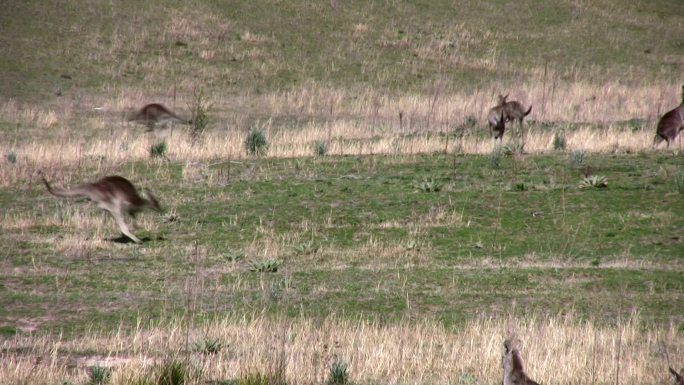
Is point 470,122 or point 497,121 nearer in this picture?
point 497,121

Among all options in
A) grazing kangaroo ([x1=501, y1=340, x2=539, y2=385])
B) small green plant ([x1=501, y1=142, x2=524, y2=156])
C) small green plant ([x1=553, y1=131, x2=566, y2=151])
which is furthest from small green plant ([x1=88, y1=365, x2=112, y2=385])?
small green plant ([x1=553, y1=131, x2=566, y2=151])

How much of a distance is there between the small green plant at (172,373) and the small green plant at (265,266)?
5.49 meters

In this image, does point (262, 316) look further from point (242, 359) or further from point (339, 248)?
point (339, 248)

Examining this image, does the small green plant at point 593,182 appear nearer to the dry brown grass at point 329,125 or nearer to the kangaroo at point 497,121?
the dry brown grass at point 329,125

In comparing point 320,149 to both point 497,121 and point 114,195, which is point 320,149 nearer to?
point 497,121

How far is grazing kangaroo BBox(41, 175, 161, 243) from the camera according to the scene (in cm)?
1638

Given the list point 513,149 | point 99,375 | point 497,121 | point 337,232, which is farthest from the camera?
point 497,121

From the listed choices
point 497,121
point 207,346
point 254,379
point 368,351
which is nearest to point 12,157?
point 497,121

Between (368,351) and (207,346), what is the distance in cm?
164

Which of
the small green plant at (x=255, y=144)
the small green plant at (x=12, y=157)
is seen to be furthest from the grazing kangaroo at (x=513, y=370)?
the small green plant at (x=12, y=157)

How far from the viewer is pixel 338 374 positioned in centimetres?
952

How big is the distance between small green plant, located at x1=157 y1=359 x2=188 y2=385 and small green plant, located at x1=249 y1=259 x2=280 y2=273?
549 cm

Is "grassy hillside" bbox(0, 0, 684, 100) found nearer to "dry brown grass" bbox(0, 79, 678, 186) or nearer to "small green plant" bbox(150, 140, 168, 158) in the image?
"dry brown grass" bbox(0, 79, 678, 186)

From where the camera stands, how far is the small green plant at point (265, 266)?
15.0m
